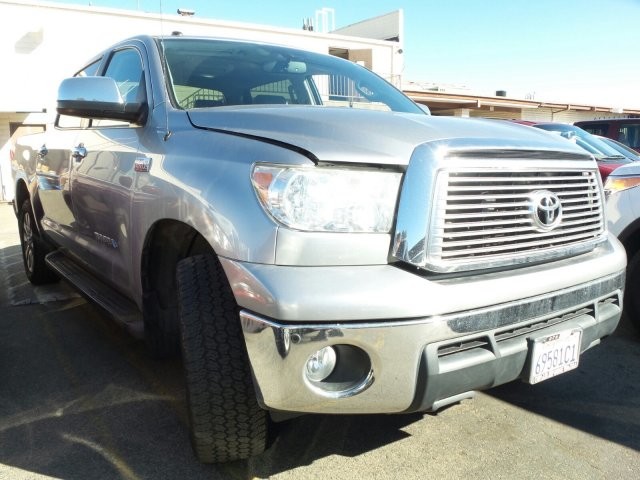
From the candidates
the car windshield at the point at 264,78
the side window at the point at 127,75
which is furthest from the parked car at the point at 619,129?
the side window at the point at 127,75

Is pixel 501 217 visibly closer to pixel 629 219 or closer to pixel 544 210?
pixel 544 210

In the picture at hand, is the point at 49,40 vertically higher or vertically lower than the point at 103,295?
higher

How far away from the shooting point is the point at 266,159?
1902 millimetres

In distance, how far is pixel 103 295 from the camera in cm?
326

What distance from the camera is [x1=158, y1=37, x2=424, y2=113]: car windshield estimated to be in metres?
2.85

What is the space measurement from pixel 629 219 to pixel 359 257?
283 centimetres

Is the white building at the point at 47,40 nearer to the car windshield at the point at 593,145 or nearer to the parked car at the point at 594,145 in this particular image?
the parked car at the point at 594,145

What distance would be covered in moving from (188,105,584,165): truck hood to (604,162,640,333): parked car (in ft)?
5.54

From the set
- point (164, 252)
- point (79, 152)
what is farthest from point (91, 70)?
point (164, 252)

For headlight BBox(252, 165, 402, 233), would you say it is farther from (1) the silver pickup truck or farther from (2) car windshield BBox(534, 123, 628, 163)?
(2) car windshield BBox(534, 123, 628, 163)

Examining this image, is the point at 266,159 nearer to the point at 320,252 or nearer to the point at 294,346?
the point at 320,252

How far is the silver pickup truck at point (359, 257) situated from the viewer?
1.78 meters

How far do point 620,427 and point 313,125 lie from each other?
6.87ft

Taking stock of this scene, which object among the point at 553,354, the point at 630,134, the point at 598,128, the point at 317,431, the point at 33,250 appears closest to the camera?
the point at 553,354
